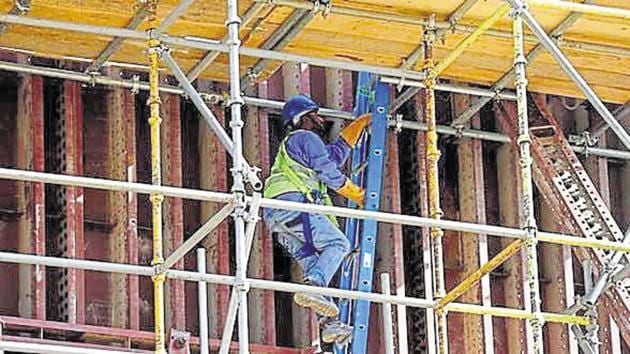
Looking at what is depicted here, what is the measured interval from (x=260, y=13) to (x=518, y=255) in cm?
380

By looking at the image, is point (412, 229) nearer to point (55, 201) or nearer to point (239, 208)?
point (55, 201)

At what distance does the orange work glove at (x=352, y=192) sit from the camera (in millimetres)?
19438

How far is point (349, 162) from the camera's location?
20.4 m

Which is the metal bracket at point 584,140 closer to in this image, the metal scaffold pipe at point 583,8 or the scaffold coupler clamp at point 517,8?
the metal scaffold pipe at point 583,8

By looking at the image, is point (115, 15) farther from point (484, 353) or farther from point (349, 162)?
point (484, 353)

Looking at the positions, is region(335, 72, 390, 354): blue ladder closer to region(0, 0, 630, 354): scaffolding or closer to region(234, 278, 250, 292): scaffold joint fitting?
region(0, 0, 630, 354): scaffolding

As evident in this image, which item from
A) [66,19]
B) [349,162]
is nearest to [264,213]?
[349,162]

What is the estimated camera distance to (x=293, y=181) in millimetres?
19312

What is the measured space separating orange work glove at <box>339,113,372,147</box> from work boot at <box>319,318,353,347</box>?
1.58 metres

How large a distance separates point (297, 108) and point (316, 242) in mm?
1193

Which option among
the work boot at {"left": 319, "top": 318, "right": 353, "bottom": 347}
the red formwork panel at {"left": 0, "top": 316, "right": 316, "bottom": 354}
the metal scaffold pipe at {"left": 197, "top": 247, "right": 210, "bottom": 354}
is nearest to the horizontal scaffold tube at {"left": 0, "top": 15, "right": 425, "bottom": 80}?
the metal scaffold pipe at {"left": 197, "top": 247, "right": 210, "bottom": 354}

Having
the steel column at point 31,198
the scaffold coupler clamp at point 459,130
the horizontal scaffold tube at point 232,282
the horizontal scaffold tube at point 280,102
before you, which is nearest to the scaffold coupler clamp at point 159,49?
the horizontal scaffold tube at point 280,102

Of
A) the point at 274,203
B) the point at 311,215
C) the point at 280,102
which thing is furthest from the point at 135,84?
the point at 274,203

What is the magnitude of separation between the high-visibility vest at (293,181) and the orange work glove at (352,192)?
16 cm
